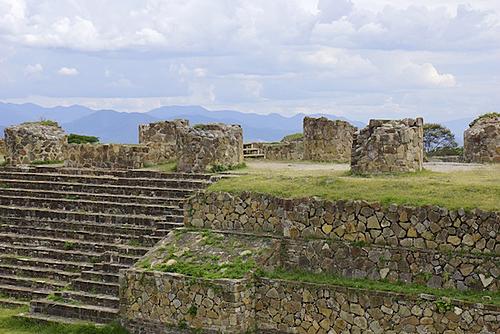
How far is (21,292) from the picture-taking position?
606 inches

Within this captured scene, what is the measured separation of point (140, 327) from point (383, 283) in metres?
4.50

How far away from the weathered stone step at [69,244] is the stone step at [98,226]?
0.39 metres

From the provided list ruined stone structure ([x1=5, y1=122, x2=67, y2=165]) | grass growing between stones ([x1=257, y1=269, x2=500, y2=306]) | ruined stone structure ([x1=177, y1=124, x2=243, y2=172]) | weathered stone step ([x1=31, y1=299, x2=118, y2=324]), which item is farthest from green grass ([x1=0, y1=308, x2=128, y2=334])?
ruined stone structure ([x1=5, y1=122, x2=67, y2=165])

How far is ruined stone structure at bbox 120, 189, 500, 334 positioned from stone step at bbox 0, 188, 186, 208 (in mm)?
2751

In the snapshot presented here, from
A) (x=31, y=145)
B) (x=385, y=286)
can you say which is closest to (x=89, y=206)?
(x=31, y=145)

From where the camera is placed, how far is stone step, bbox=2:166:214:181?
686 inches

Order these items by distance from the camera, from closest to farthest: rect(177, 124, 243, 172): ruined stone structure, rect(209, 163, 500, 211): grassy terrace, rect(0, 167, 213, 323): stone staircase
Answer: rect(209, 163, 500, 211): grassy terrace → rect(0, 167, 213, 323): stone staircase → rect(177, 124, 243, 172): ruined stone structure

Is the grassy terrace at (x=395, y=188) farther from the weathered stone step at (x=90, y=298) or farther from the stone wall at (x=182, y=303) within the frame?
the weathered stone step at (x=90, y=298)

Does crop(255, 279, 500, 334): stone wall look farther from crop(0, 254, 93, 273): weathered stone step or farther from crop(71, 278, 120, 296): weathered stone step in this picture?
crop(0, 254, 93, 273): weathered stone step

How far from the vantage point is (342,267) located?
12.4m

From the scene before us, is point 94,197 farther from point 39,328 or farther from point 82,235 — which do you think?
point 39,328

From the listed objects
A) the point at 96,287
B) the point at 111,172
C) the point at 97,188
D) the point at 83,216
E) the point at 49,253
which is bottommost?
the point at 96,287

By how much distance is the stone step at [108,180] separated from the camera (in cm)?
1692

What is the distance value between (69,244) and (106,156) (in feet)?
12.6
